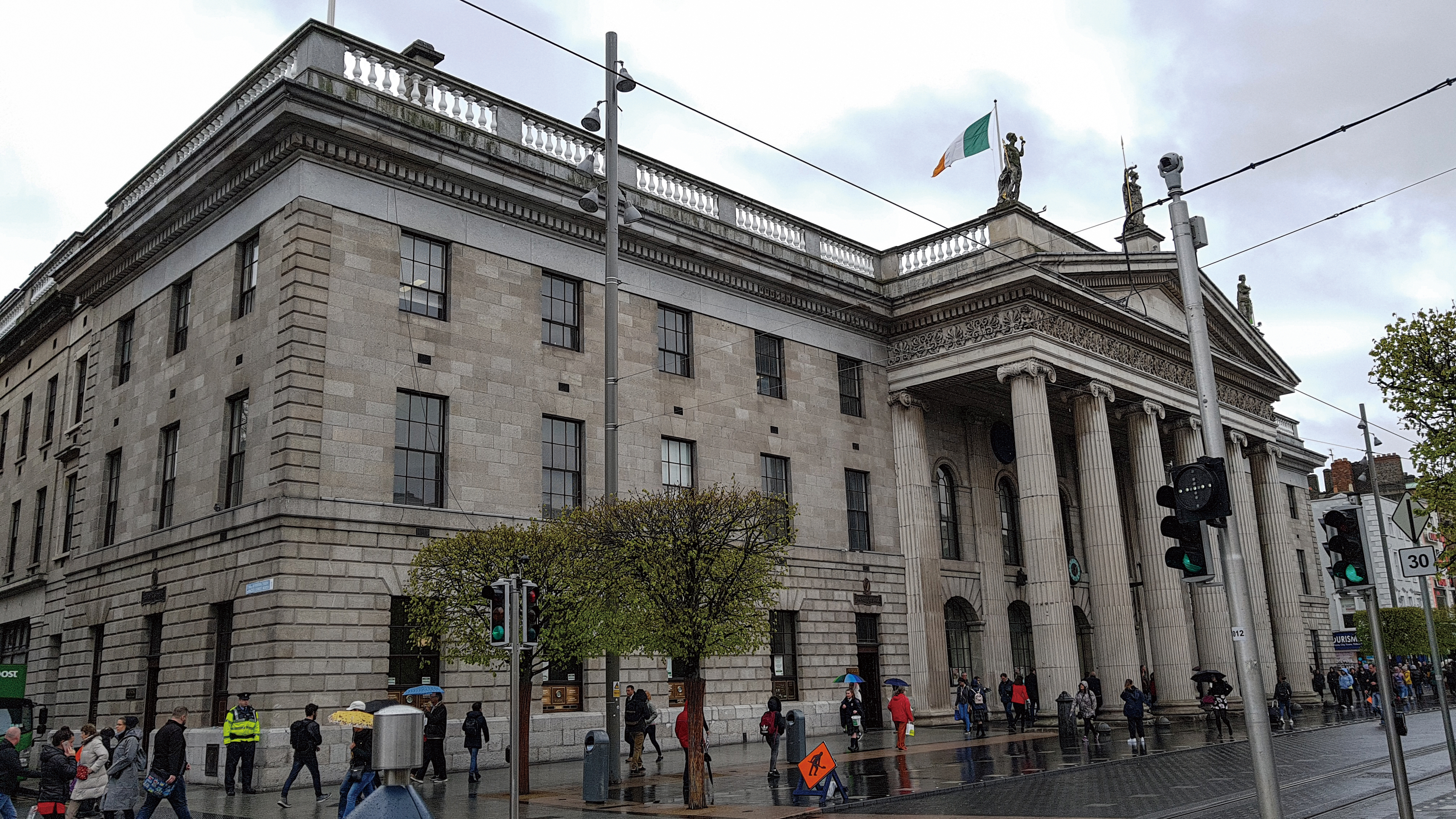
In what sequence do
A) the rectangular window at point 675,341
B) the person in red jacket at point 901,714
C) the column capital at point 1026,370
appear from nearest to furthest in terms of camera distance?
the person in red jacket at point 901,714
the rectangular window at point 675,341
the column capital at point 1026,370

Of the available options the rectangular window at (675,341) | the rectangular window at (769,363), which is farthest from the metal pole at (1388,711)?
the rectangular window at (769,363)

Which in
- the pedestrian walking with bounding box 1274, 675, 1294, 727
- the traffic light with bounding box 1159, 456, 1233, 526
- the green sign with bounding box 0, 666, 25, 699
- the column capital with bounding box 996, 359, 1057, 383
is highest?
the column capital with bounding box 996, 359, 1057, 383

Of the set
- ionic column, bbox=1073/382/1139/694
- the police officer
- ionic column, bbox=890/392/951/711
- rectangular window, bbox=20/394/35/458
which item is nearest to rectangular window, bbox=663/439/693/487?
ionic column, bbox=890/392/951/711

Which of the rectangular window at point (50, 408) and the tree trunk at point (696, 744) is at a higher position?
the rectangular window at point (50, 408)

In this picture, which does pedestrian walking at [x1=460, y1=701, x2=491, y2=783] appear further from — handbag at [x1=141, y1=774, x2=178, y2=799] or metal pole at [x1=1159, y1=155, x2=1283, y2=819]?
metal pole at [x1=1159, y1=155, x2=1283, y2=819]

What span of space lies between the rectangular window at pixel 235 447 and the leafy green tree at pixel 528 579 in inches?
218

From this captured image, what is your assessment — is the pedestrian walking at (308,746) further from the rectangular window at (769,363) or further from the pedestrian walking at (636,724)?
the rectangular window at (769,363)

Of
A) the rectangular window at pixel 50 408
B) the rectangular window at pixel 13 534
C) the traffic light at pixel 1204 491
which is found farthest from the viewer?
the rectangular window at pixel 13 534

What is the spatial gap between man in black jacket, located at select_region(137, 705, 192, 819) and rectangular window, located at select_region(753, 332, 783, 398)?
2011 centimetres

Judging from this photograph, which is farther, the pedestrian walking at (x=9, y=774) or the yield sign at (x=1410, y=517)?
the yield sign at (x=1410, y=517)

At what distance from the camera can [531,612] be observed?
14.0 m

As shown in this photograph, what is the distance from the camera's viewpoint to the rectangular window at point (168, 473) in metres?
25.5

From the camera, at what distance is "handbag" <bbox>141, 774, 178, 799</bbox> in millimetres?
14156

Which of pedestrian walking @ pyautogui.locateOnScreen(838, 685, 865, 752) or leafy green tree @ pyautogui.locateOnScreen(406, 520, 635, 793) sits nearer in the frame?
leafy green tree @ pyautogui.locateOnScreen(406, 520, 635, 793)
